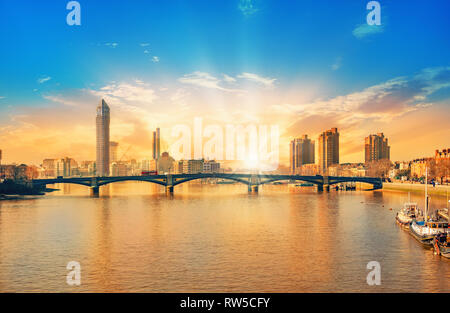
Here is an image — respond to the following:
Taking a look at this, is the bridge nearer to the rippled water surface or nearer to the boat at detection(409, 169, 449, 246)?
the rippled water surface

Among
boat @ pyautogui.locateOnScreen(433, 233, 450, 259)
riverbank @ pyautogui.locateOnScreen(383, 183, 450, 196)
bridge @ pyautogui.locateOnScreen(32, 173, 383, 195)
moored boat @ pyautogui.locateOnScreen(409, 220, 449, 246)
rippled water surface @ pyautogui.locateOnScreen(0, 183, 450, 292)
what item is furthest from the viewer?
bridge @ pyautogui.locateOnScreen(32, 173, 383, 195)

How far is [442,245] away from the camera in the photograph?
36.4m

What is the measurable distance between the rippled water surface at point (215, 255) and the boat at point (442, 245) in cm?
104

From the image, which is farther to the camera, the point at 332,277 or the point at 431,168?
the point at 431,168

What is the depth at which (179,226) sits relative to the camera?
190 feet

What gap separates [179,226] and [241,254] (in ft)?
67.9

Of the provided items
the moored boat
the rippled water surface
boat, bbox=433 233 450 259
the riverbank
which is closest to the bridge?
the riverbank

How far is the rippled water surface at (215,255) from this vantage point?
29531 mm

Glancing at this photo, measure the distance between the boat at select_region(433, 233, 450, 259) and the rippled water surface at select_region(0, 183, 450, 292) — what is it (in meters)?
1.04

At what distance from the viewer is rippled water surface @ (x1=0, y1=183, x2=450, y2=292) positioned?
2953cm

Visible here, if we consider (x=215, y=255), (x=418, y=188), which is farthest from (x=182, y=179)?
(x=215, y=255)

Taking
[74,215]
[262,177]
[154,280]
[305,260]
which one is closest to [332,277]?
[305,260]
